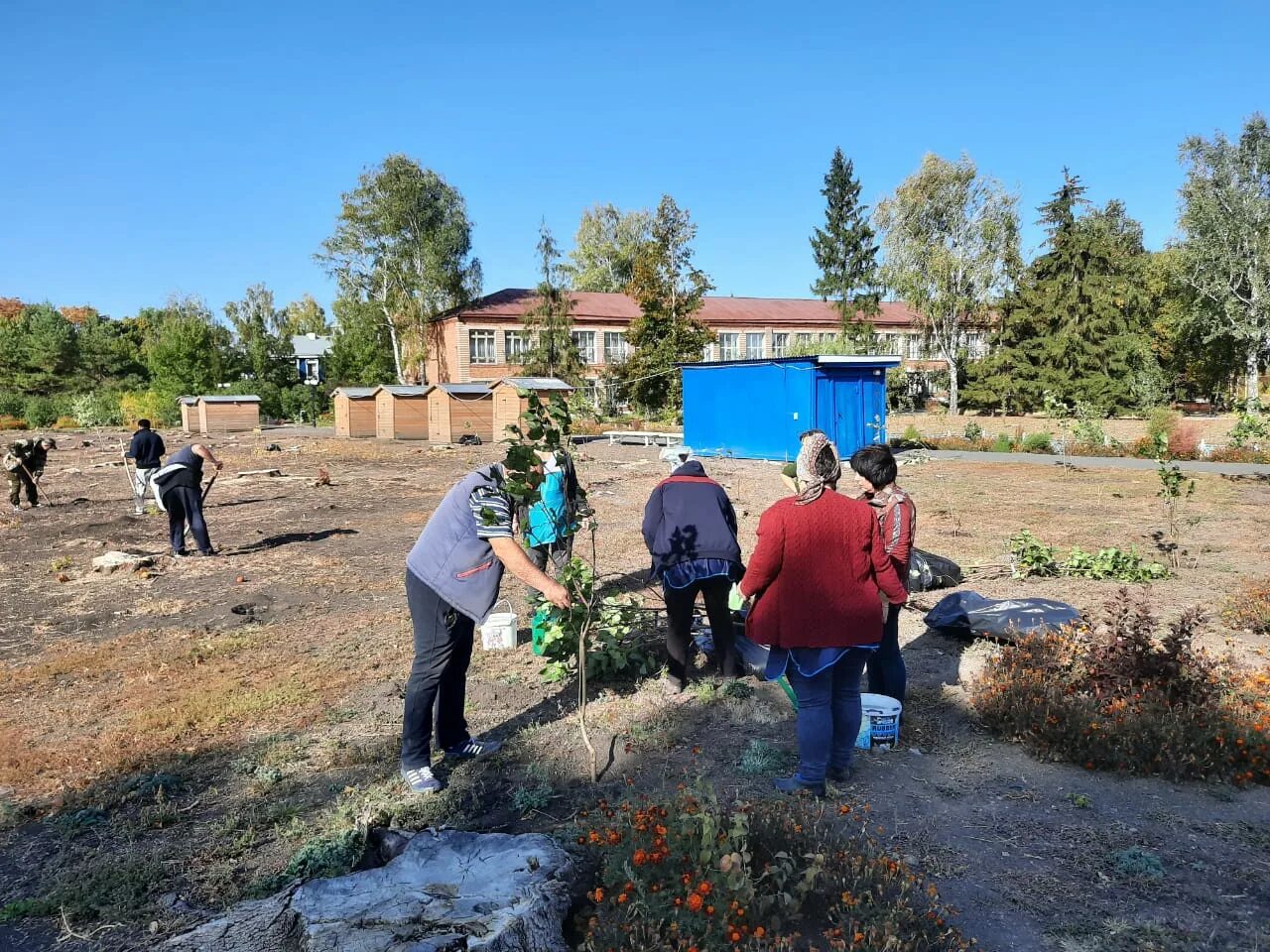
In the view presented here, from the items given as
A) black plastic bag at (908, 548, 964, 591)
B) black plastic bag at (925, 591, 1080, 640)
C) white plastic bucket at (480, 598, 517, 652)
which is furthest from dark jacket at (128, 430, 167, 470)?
black plastic bag at (925, 591, 1080, 640)

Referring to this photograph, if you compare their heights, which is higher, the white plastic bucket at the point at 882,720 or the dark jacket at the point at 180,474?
the dark jacket at the point at 180,474

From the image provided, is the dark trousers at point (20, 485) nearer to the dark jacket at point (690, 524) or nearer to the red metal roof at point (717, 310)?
the dark jacket at point (690, 524)

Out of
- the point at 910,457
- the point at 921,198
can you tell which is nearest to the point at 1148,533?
the point at 910,457

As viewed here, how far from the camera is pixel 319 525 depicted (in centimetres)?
1298

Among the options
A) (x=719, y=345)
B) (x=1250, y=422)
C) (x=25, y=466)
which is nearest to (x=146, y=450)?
(x=25, y=466)

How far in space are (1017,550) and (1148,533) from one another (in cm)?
350

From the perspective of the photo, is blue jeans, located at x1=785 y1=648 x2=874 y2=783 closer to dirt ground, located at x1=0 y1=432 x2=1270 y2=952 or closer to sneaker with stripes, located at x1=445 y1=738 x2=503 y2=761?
dirt ground, located at x1=0 y1=432 x2=1270 y2=952

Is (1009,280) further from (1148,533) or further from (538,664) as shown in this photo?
(538,664)

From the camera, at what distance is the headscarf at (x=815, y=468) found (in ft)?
12.1

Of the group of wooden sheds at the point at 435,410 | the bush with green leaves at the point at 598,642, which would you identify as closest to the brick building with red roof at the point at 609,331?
the group of wooden sheds at the point at 435,410

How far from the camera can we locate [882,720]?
14.5 ft

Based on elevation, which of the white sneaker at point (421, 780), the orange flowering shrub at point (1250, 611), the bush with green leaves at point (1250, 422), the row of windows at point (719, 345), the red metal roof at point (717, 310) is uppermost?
the red metal roof at point (717, 310)

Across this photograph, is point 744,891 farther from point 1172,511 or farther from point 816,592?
point 1172,511

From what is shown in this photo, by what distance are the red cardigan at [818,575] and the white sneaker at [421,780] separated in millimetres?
1744
